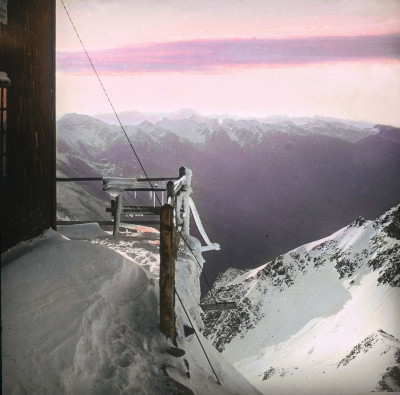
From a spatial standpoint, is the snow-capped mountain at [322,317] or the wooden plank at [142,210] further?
the snow-capped mountain at [322,317]

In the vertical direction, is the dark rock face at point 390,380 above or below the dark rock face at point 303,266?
above

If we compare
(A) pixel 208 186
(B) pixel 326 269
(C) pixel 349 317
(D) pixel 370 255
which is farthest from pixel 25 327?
(A) pixel 208 186

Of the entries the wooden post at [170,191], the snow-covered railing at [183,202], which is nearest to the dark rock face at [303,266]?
the snow-covered railing at [183,202]

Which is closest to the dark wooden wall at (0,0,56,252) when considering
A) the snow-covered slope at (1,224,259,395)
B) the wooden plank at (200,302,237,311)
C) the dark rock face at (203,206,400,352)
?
the snow-covered slope at (1,224,259,395)

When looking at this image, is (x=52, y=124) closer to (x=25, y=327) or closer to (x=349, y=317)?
(x=25, y=327)

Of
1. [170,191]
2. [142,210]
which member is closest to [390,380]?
[142,210]

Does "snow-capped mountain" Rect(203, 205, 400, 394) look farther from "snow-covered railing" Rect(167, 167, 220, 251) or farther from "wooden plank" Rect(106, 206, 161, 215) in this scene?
"wooden plank" Rect(106, 206, 161, 215)

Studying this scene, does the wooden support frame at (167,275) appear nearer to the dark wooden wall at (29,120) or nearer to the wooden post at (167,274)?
the wooden post at (167,274)

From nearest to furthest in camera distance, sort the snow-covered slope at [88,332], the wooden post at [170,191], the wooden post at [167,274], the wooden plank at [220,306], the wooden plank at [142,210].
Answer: the snow-covered slope at [88,332], the wooden post at [167,274], the wooden plank at [220,306], the wooden post at [170,191], the wooden plank at [142,210]
